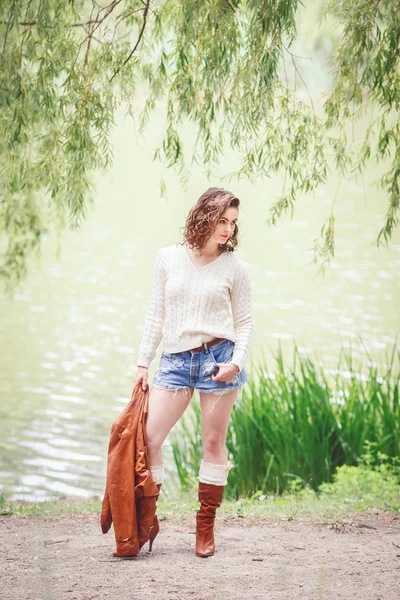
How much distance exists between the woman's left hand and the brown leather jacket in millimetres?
378

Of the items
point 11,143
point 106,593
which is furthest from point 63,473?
point 106,593

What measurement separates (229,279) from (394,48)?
167 cm

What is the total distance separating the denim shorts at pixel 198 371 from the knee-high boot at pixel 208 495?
14.9 inches

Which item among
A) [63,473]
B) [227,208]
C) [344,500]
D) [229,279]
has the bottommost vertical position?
[63,473]

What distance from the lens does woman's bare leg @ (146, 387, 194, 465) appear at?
3.64 meters

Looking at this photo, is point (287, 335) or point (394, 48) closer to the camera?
point (394, 48)

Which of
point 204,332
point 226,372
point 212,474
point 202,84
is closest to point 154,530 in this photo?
point 212,474

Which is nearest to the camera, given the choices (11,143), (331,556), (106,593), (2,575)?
(106,593)

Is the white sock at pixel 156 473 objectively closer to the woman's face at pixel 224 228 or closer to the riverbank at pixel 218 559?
the riverbank at pixel 218 559

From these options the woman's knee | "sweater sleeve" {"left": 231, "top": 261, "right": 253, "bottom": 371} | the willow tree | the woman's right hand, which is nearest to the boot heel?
the woman's knee

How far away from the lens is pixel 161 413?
364cm

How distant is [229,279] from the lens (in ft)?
12.1

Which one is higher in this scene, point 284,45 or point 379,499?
point 284,45

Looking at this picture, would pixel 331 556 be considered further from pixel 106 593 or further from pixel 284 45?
pixel 284 45
